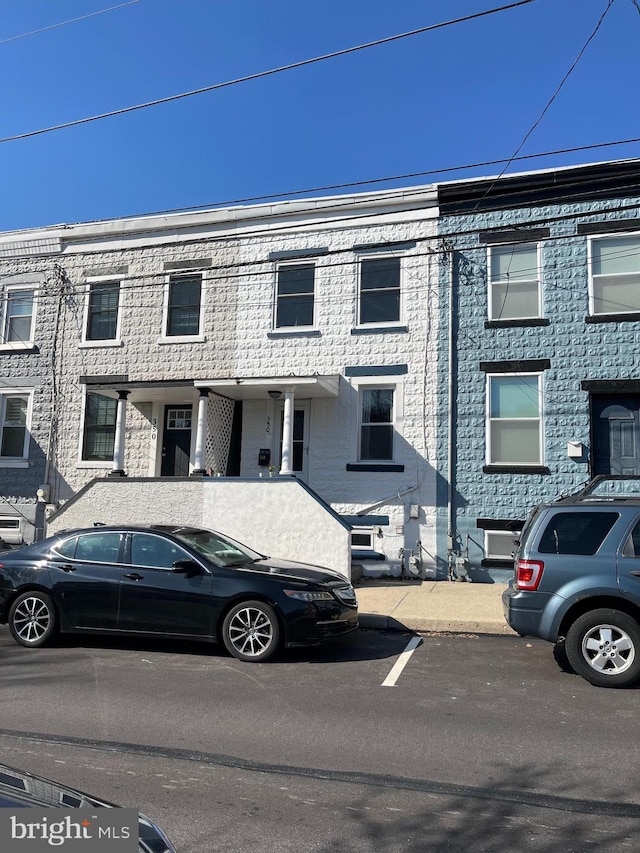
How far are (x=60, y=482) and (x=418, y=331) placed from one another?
9357mm

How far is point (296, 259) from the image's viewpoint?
607 inches

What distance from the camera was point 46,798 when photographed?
2381mm

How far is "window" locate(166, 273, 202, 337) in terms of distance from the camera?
53.0ft

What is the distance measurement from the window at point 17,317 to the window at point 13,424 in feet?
4.69

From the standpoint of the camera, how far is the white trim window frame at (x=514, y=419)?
13.7 metres

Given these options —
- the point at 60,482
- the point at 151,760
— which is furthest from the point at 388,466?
the point at 151,760

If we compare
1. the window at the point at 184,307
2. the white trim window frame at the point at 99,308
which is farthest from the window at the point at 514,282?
the white trim window frame at the point at 99,308

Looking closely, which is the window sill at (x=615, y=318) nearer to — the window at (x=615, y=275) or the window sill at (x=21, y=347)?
the window at (x=615, y=275)

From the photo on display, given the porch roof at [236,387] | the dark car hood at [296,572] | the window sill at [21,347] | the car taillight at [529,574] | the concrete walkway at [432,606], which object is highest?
the window sill at [21,347]

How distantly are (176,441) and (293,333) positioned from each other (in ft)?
12.5

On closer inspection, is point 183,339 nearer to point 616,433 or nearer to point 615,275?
point 615,275

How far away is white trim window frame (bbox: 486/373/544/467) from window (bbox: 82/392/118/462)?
8925 millimetres

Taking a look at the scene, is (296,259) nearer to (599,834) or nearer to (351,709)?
(351,709)

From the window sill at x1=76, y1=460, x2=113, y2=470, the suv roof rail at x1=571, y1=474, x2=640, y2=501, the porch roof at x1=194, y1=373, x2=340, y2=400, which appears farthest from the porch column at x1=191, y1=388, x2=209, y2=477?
the suv roof rail at x1=571, y1=474, x2=640, y2=501
